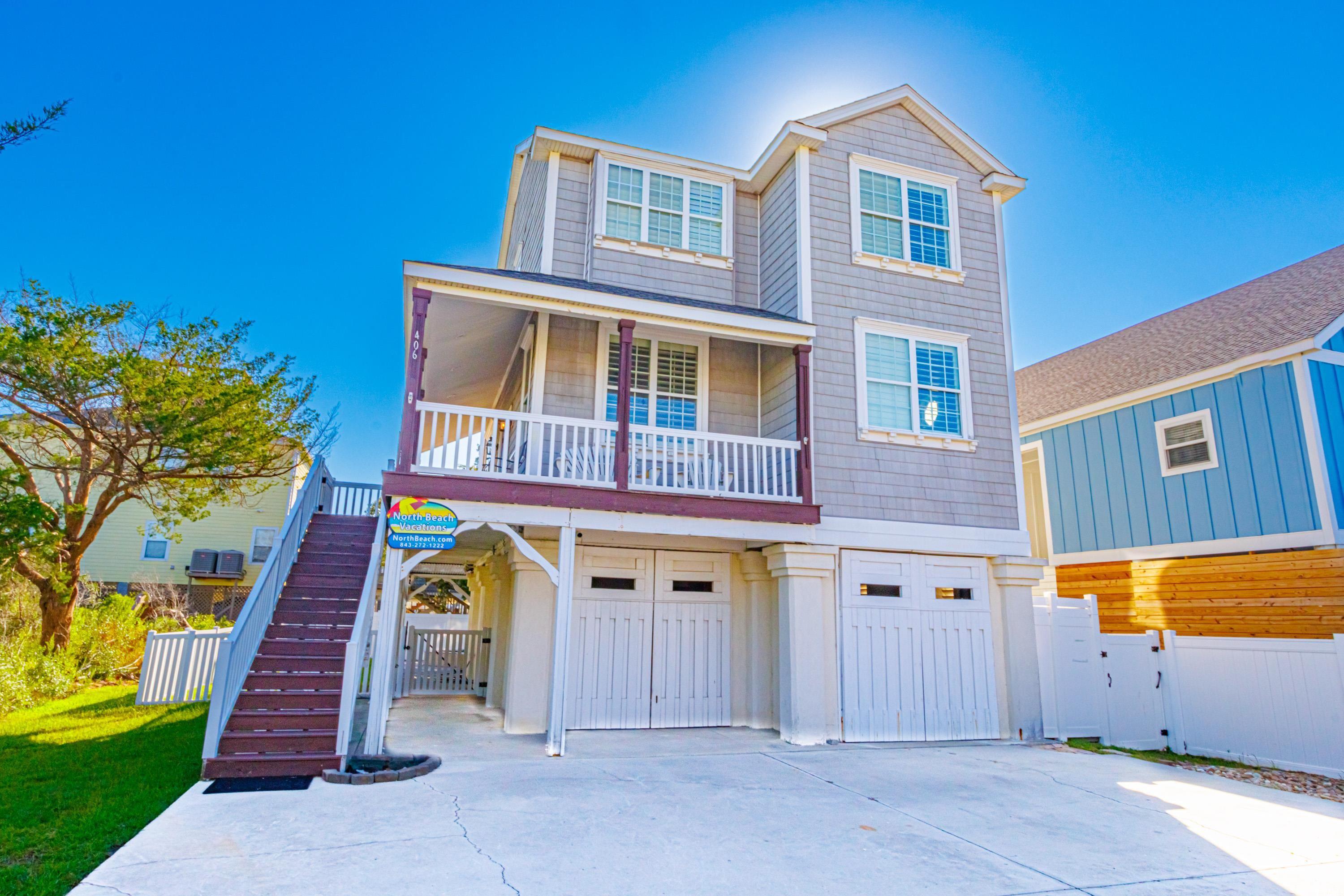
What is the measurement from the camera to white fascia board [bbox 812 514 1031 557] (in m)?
10.6

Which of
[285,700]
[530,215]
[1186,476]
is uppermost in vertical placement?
[530,215]

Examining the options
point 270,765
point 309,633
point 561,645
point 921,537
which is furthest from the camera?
point 921,537

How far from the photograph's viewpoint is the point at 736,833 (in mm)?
5672

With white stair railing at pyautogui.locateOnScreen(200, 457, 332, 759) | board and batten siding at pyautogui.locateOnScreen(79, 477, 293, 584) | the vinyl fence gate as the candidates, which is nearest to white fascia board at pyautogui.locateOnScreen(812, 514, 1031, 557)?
white stair railing at pyautogui.locateOnScreen(200, 457, 332, 759)

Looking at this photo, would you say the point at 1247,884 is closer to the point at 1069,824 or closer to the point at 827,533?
the point at 1069,824

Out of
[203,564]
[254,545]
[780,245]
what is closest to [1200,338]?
[780,245]

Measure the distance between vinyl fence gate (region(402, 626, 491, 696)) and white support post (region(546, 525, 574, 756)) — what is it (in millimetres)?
5656

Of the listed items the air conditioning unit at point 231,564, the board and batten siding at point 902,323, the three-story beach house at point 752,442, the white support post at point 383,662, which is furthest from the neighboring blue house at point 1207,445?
the air conditioning unit at point 231,564

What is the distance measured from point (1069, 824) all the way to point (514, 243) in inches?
536

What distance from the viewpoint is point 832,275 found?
11.6 meters

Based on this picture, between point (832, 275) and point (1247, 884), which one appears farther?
point (832, 275)

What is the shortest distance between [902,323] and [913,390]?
107 cm

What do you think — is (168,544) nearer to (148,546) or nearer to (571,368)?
(148,546)

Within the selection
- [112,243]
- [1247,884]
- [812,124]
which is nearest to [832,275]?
[812,124]
